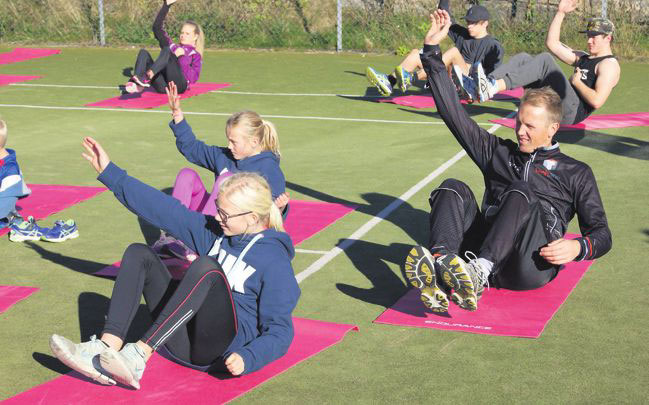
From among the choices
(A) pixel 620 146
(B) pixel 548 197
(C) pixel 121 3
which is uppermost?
(B) pixel 548 197

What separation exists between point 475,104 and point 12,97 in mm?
6383

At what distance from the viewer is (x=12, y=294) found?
607 cm

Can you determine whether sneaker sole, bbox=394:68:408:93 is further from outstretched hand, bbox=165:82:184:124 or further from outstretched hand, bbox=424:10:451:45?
outstretched hand, bbox=424:10:451:45

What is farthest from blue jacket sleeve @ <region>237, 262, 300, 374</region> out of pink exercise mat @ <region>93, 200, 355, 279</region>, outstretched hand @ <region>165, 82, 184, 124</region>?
pink exercise mat @ <region>93, 200, 355, 279</region>

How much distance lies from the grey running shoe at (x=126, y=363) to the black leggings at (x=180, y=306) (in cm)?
9

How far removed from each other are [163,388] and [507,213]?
6.86 ft

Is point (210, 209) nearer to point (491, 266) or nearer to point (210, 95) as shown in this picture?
point (491, 266)

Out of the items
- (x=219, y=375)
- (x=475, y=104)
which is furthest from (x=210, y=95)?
(x=219, y=375)

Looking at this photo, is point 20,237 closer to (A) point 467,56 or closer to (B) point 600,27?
(B) point 600,27

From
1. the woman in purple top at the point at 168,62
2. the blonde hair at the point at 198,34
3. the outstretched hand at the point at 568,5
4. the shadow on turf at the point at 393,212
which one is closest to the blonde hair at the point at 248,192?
the shadow on turf at the point at 393,212

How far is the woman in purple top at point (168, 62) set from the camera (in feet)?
42.7

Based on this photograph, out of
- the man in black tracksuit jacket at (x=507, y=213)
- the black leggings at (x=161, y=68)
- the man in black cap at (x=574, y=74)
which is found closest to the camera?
the man in black tracksuit jacket at (x=507, y=213)

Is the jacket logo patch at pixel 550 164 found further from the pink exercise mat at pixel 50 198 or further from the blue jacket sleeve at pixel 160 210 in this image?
the pink exercise mat at pixel 50 198

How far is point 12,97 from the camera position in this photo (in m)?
14.0
